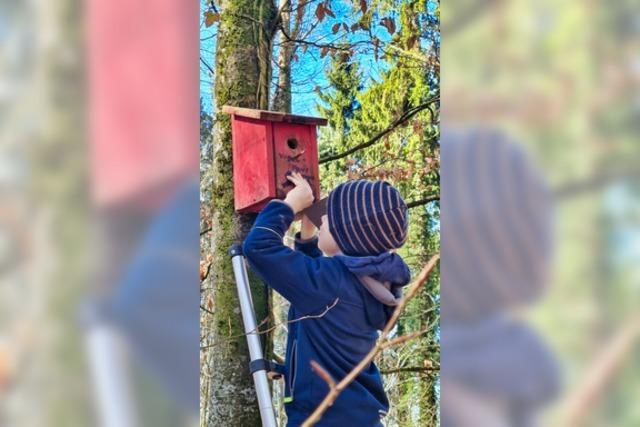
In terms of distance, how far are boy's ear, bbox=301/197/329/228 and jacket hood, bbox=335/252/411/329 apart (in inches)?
6.4

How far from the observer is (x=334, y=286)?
11.0 ft

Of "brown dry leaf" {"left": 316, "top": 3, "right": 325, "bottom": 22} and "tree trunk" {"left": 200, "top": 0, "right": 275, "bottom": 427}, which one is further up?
"brown dry leaf" {"left": 316, "top": 3, "right": 325, "bottom": 22}

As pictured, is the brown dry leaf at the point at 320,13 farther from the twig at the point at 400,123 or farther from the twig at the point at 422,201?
the twig at the point at 422,201

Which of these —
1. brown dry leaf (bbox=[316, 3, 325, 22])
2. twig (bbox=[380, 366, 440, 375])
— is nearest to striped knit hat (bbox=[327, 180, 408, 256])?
twig (bbox=[380, 366, 440, 375])

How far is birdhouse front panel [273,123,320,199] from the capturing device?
11.0 ft
